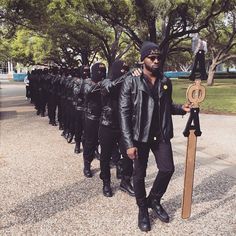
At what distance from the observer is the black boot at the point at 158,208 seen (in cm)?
416

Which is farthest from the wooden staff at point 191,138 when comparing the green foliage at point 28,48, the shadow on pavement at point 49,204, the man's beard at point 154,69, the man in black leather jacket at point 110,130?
the green foliage at point 28,48

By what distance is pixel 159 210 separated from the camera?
13.9ft

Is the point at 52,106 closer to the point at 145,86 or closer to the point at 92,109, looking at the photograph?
the point at 92,109

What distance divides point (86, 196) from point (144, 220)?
4.07ft

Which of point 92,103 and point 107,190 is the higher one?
point 92,103

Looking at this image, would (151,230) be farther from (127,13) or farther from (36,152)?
(127,13)

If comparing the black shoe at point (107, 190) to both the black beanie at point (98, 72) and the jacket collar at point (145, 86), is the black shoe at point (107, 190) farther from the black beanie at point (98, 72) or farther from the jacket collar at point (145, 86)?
the jacket collar at point (145, 86)

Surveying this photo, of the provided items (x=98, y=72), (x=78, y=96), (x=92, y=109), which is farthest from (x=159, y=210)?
(x=78, y=96)

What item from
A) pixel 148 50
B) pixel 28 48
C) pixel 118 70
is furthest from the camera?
pixel 28 48

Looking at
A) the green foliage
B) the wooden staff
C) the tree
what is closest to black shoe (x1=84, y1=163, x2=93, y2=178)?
the wooden staff

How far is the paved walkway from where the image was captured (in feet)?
13.3

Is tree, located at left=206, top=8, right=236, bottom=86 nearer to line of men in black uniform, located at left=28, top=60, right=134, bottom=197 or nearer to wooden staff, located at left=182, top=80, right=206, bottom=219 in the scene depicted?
line of men in black uniform, located at left=28, top=60, right=134, bottom=197

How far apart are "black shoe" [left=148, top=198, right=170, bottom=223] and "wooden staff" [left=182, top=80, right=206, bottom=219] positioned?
196 millimetres

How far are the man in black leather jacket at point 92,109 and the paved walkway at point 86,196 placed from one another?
391 millimetres
